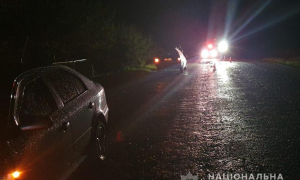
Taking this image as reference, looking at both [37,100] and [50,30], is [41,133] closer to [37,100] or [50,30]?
[37,100]

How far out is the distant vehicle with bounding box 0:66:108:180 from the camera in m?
3.43

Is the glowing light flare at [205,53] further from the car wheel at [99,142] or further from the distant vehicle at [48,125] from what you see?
the distant vehicle at [48,125]

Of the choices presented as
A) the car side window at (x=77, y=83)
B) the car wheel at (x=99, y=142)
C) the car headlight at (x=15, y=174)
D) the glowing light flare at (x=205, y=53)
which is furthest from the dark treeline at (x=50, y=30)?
the glowing light flare at (x=205, y=53)

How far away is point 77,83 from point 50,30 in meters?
8.28

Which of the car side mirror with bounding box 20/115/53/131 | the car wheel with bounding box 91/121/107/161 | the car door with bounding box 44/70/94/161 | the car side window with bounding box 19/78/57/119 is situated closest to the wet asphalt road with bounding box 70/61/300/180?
the car wheel with bounding box 91/121/107/161

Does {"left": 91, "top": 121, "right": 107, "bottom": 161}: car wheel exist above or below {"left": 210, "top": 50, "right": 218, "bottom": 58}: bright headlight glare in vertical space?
below

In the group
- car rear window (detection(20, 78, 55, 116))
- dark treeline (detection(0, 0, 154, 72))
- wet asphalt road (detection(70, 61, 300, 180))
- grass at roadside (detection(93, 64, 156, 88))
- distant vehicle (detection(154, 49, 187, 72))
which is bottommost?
grass at roadside (detection(93, 64, 156, 88))

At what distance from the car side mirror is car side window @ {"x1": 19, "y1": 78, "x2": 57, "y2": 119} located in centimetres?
21

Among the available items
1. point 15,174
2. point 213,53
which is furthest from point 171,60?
point 15,174

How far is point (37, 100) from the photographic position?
13.8 ft

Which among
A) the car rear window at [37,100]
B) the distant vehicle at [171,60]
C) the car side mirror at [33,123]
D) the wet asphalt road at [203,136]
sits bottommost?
the wet asphalt road at [203,136]

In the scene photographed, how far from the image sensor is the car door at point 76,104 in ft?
15.6

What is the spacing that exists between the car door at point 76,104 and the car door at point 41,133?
0.23 metres

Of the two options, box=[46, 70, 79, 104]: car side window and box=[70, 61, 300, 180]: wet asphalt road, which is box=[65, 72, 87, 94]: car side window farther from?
box=[70, 61, 300, 180]: wet asphalt road
